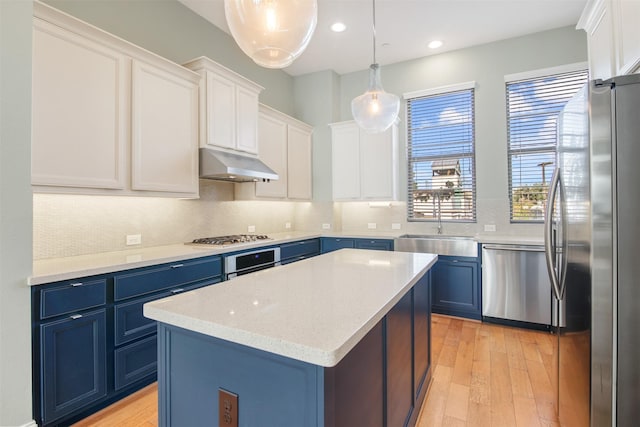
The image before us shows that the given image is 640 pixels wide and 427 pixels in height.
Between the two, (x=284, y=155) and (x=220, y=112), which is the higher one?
(x=220, y=112)

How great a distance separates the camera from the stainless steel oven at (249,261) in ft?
9.90

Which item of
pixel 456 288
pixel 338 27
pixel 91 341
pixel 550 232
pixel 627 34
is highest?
pixel 338 27

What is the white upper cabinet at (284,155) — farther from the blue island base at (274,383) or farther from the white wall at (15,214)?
the blue island base at (274,383)

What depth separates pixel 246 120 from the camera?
364cm

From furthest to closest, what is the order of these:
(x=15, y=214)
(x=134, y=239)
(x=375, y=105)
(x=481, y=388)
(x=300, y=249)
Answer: (x=300, y=249)
(x=134, y=239)
(x=375, y=105)
(x=481, y=388)
(x=15, y=214)

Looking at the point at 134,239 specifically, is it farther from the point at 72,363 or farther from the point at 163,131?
the point at 72,363

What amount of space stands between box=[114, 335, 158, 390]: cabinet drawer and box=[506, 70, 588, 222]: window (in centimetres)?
422

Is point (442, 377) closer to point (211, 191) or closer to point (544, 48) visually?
point (211, 191)

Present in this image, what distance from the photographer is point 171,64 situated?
279cm

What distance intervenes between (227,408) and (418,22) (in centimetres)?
419

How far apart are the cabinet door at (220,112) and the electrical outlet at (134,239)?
1052 millimetres

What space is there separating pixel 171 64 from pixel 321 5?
Result: 5.61 feet

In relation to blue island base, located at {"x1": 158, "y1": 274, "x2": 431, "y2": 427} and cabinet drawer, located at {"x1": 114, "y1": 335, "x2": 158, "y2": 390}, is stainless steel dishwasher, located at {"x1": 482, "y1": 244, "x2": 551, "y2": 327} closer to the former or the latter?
blue island base, located at {"x1": 158, "y1": 274, "x2": 431, "y2": 427}

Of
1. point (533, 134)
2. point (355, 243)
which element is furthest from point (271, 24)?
point (533, 134)
